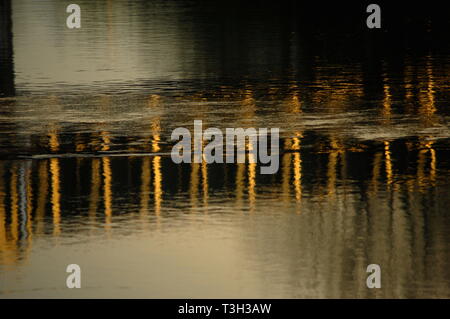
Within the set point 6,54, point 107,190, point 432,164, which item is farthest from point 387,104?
point 6,54

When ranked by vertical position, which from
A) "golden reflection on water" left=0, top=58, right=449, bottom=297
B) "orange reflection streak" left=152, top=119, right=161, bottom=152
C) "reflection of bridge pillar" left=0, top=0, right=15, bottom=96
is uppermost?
"reflection of bridge pillar" left=0, top=0, right=15, bottom=96

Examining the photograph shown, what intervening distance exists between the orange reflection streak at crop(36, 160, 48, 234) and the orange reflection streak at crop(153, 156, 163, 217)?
1147 millimetres

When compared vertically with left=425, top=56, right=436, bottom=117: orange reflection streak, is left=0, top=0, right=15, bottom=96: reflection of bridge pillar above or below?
above

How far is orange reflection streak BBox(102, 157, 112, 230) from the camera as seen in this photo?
1242 centimetres

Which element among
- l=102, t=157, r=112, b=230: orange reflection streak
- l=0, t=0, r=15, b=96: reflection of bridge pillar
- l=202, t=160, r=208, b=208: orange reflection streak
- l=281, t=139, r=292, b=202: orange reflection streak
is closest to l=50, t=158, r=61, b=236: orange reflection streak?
l=102, t=157, r=112, b=230: orange reflection streak

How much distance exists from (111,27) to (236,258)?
981 inches

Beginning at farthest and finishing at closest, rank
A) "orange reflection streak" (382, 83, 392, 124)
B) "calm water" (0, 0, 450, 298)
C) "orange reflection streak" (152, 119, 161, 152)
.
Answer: "orange reflection streak" (382, 83, 392, 124) < "orange reflection streak" (152, 119, 161, 152) < "calm water" (0, 0, 450, 298)

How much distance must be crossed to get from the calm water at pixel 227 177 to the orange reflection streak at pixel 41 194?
0.11ft

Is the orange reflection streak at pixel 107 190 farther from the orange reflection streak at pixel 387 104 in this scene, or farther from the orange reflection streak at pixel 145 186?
the orange reflection streak at pixel 387 104

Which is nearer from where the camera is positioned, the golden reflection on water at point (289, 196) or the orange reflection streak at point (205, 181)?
the golden reflection on water at point (289, 196)

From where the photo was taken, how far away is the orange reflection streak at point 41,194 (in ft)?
40.4

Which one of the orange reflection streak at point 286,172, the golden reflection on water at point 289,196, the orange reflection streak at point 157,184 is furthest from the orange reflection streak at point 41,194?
the orange reflection streak at point 286,172

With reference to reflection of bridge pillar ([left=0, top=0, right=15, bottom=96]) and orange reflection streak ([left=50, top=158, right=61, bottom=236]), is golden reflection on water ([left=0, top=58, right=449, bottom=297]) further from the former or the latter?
reflection of bridge pillar ([left=0, top=0, right=15, bottom=96])

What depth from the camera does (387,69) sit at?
24062 mm
